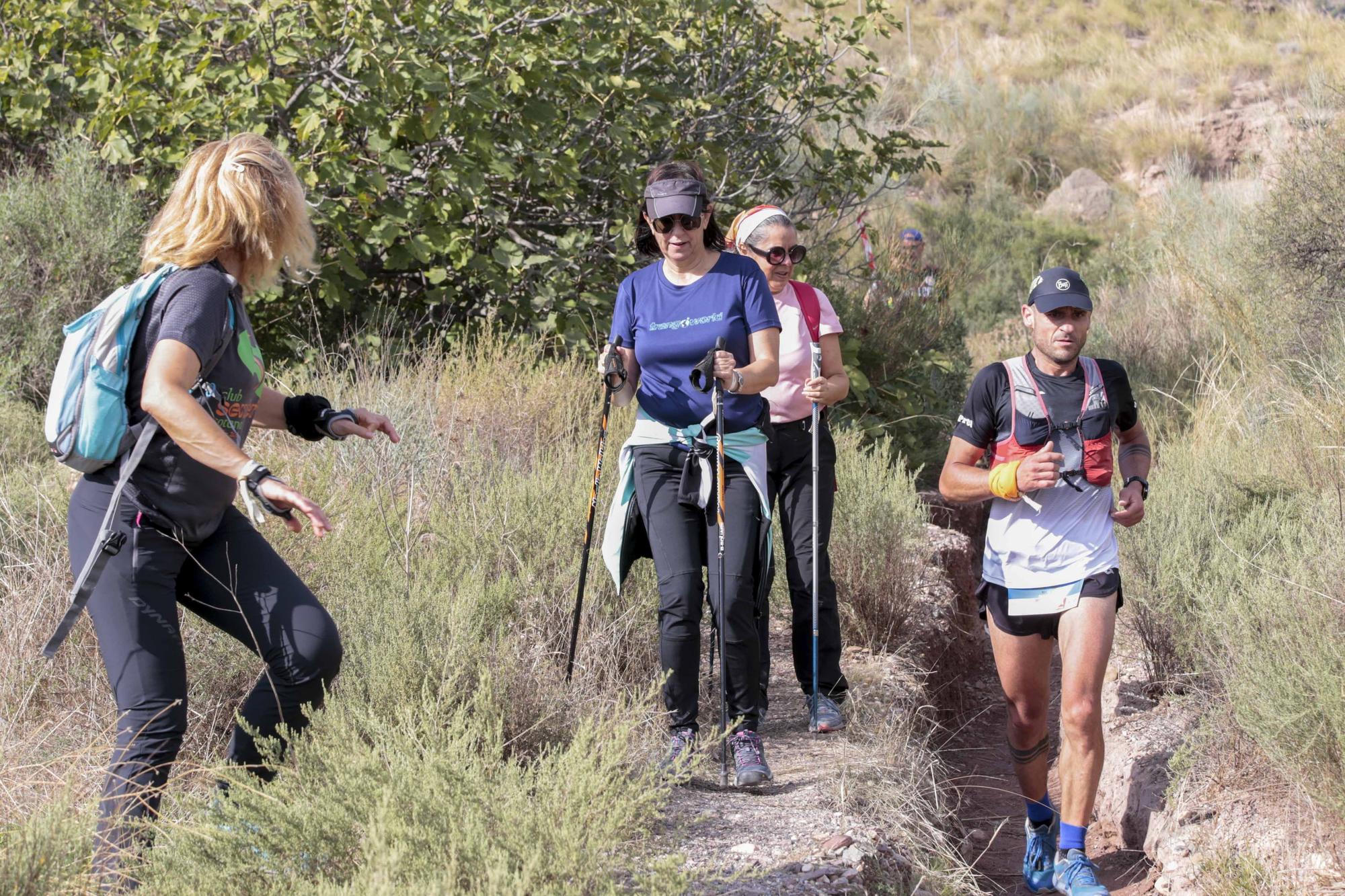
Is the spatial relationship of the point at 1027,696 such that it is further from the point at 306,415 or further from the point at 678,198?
the point at 306,415

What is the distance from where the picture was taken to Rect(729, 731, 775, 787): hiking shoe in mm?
4340

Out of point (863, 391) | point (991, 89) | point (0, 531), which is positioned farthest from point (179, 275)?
point (991, 89)

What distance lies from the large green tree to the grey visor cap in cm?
305

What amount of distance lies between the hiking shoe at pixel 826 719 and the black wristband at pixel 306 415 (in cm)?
226

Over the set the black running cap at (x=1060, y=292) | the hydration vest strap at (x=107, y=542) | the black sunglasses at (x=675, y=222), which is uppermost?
the black sunglasses at (x=675, y=222)

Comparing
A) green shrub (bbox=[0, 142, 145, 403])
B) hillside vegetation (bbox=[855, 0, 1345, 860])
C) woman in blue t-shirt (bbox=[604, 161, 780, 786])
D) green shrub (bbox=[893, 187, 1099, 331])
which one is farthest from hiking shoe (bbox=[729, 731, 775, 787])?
green shrub (bbox=[893, 187, 1099, 331])

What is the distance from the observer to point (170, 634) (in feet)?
10.7

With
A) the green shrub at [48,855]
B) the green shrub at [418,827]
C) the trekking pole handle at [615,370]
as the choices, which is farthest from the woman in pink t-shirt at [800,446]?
the green shrub at [48,855]

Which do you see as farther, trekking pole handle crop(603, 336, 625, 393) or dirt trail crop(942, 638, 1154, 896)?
dirt trail crop(942, 638, 1154, 896)

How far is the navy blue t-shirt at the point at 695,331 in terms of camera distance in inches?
176

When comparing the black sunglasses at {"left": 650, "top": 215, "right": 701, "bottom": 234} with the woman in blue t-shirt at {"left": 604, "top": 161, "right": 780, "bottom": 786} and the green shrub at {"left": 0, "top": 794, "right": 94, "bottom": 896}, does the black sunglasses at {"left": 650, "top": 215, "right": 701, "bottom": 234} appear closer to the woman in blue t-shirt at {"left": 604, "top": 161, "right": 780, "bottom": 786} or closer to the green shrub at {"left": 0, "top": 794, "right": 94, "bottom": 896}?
the woman in blue t-shirt at {"left": 604, "top": 161, "right": 780, "bottom": 786}

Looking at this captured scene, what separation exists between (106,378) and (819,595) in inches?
112

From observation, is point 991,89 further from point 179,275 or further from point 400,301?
point 179,275

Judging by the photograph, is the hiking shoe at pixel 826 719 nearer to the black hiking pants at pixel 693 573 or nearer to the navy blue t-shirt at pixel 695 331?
the black hiking pants at pixel 693 573
